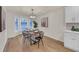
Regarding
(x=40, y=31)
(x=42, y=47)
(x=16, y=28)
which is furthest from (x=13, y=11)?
(x=42, y=47)

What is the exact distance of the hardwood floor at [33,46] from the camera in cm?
464

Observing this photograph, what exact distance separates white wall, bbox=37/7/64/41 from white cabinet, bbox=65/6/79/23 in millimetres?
267

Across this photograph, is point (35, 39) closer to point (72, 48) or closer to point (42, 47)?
point (42, 47)

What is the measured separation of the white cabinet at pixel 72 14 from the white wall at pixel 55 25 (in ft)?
0.88

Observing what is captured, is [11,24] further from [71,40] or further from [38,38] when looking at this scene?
[71,40]

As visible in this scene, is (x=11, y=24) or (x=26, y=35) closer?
(x=11, y=24)

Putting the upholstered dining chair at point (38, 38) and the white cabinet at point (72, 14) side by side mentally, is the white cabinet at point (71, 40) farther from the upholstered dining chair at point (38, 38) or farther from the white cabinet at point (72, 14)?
the upholstered dining chair at point (38, 38)

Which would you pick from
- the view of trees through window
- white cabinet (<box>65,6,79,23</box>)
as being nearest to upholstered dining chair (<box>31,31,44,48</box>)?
the view of trees through window

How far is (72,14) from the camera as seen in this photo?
4.80 metres

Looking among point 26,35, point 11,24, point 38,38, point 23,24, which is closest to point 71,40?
point 38,38

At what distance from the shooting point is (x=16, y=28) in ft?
17.3

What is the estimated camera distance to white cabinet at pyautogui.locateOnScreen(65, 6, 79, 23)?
182 inches

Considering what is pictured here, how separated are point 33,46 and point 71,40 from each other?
5.88ft
